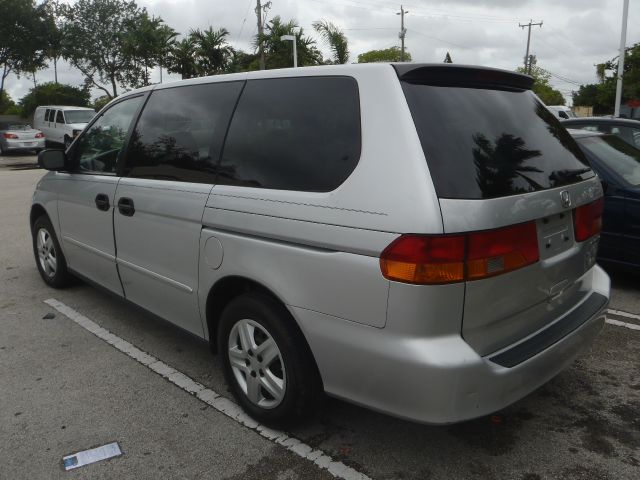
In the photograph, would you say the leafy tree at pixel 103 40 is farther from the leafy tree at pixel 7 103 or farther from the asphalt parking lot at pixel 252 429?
the asphalt parking lot at pixel 252 429

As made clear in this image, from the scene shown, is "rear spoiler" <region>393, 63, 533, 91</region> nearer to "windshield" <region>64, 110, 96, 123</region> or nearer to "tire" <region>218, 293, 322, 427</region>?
"tire" <region>218, 293, 322, 427</region>

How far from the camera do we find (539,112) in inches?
114

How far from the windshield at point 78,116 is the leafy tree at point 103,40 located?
19.3 meters

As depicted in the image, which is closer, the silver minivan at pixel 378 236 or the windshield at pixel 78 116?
the silver minivan at pixel 378 236

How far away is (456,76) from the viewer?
8.08 ft

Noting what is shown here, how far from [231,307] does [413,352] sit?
1102 mm

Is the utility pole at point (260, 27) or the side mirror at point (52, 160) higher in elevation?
the utility pole at point (260, 27)

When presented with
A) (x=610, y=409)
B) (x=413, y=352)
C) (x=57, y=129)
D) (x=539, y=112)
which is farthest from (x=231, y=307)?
(x=57, y=129)

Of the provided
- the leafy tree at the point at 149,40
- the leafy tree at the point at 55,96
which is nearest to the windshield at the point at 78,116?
the leafy tree at the point at 149,40

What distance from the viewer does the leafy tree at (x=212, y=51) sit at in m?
30.8

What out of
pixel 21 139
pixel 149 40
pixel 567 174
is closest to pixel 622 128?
pixel 567 174

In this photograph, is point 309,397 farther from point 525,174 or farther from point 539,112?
point 539,112

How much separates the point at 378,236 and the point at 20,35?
41853 mm

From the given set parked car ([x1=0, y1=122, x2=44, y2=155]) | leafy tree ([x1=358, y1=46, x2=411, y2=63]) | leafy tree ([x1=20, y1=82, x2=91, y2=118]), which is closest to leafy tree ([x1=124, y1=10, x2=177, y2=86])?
leafy tree ([x1=20, y1=82, x2=91, y2=118])
